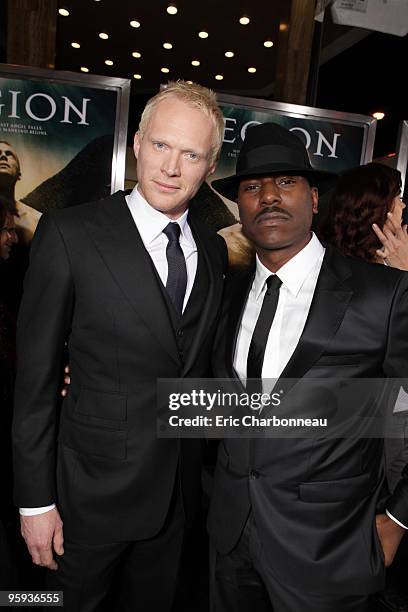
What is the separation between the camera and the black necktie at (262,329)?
4.23ft

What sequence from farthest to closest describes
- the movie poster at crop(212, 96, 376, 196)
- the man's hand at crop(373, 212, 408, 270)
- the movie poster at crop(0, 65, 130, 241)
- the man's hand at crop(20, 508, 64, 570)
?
the movie poster at crop(212, 96, 376, 196) → the movie poster at crop(0, 65, 130, 241) → the man's hand at crop(373, 212, 408, 270) → the man's hand at crop(20, 508, 64, 570)

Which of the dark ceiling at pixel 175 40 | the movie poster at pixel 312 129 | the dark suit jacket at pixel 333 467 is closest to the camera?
the dark suit jacket at pixel 333 467

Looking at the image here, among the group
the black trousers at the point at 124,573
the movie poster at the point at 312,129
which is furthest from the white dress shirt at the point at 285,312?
the movie poster at the point at 312,129

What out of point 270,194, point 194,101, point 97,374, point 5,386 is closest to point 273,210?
point 270,194

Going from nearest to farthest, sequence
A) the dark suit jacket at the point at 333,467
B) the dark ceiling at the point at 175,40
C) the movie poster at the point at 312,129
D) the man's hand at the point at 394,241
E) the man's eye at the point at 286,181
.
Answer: the dark suit jacket at the point at 333,467 → the man's eye at the point at 286,181 → the man's hand at the point at 394,241 → the movie poster at the point at 312,129 → the dark ceiling at the point at 175,40

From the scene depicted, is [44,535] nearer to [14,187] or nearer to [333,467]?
[333,467]

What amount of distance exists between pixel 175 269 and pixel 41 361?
1.45ft

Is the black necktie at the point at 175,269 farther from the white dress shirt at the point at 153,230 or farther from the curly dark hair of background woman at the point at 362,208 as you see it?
the curly dark hair of background woman at the point at 362,208

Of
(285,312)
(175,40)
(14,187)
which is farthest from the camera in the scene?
(175,40)

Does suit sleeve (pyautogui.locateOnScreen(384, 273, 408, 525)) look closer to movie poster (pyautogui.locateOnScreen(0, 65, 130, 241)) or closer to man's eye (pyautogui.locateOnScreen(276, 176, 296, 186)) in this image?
man's eye (pyautogui.locateOnScreen(276, 176, 296, 186))

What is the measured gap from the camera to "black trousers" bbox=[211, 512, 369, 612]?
1228 mm

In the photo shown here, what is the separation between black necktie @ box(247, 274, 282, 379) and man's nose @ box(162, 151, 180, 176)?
1.31 ft

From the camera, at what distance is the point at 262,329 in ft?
4.29

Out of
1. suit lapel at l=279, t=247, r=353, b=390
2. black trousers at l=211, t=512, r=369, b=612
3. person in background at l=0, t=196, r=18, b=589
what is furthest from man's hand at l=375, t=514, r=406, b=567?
person in background at l=0, t=196, r=18, b=589
